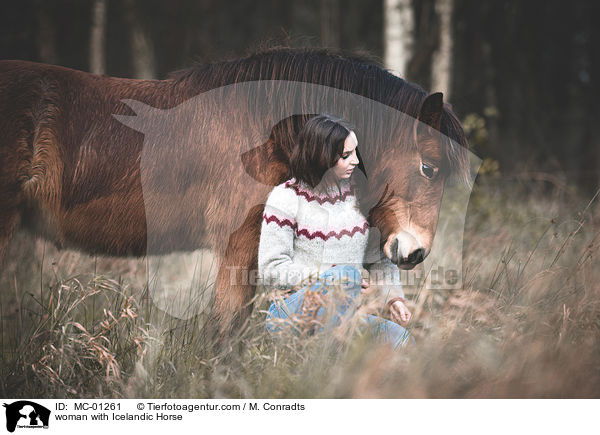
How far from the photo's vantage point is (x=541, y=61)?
8.38 m

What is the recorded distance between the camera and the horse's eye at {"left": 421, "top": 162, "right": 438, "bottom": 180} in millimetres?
2197

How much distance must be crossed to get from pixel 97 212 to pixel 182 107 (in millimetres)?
720

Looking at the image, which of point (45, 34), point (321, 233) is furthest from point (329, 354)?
point (45, 34)

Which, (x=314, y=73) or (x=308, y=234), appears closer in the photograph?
(x=308, y=234)

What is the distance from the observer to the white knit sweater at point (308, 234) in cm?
204

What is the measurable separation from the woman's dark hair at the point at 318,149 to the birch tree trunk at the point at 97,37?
4539 mm

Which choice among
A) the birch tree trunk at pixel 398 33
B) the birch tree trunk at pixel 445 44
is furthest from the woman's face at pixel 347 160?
the birch tree trunk at pixel 445 44

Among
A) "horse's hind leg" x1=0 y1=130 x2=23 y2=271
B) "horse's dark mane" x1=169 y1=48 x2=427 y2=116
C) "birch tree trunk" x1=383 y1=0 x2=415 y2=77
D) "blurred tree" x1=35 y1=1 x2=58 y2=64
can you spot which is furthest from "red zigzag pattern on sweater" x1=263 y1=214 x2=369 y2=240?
"blurred tree" x1=35 y1=1 x2=58 y2=64

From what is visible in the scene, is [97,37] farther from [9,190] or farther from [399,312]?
[399,312]

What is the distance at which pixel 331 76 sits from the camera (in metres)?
2.41

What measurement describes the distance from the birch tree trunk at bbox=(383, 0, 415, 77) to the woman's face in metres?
3.07

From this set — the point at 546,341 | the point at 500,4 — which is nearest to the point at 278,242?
the point at 546,341

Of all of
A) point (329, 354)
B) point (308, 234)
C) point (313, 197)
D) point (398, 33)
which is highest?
point (398, 33)
